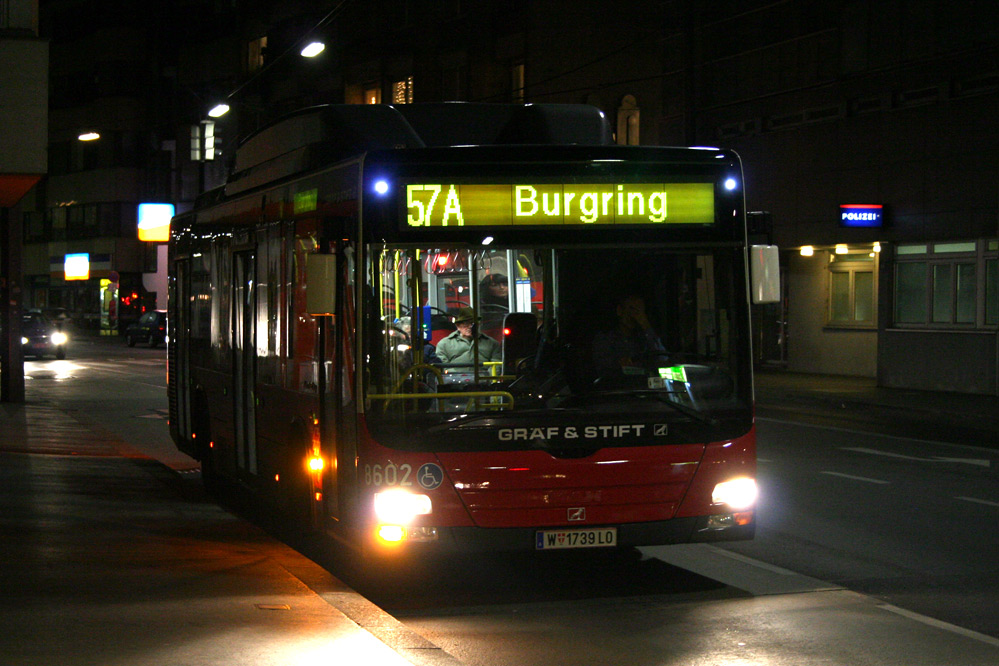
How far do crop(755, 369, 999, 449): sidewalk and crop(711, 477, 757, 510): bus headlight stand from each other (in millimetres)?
10274

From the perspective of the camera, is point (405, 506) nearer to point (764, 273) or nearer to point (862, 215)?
point (764, 273)

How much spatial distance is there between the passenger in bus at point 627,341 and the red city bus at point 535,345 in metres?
0.01

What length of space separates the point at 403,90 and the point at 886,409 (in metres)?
28.3

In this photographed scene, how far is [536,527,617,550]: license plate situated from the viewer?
26.9 ft

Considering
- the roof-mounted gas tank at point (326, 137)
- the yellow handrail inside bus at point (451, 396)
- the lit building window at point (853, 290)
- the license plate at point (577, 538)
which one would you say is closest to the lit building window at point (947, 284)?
the lit building window at point (853, 290)

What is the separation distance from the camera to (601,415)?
324 inches

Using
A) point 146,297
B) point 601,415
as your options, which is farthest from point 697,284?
point 146,297

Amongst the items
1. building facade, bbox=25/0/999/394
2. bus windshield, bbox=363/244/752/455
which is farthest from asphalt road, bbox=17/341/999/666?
building facade, bbox=25/0/999/394

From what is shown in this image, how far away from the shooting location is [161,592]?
810cm

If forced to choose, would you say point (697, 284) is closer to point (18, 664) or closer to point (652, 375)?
point (652, 375)

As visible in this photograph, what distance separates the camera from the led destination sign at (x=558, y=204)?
822 cm

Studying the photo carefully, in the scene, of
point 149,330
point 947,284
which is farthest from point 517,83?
point 149,330

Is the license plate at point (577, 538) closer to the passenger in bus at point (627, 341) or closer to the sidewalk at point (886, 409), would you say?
the passenger in bus at point (627, 341)

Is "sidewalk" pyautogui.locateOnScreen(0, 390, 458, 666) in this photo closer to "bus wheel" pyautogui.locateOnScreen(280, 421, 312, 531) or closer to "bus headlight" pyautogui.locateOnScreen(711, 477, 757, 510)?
"bus wheel" pyautogui.locateOnScreen(280, 421, 312, 531)
